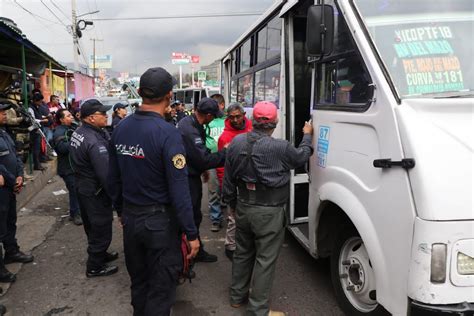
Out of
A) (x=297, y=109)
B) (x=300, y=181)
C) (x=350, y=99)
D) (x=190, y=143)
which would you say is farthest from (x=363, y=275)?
(x=297, y=109)

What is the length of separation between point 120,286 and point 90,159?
4.46 feet

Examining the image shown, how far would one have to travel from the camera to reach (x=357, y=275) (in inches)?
119

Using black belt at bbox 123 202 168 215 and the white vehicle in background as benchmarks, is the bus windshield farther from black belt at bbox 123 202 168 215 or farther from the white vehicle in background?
the white vehicle in background

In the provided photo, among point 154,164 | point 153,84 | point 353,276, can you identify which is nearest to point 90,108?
point 153,84

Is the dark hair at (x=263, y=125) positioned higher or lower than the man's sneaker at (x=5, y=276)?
higher

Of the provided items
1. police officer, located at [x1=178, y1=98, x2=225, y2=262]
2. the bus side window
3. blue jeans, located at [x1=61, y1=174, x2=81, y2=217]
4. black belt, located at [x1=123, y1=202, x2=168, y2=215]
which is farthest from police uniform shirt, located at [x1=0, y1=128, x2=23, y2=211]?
the bus side window

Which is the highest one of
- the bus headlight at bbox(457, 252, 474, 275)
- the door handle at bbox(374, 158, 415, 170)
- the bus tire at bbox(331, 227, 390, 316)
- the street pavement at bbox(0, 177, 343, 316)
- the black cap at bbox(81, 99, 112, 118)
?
the black cap at bbox(81, 99, 112, 118)

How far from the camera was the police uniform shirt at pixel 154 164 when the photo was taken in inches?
97.7

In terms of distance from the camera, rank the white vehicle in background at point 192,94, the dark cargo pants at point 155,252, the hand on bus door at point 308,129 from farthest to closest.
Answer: the white vehicle in background at point 192,94 < the hand on bus door at point 308,129 < the dark cargo pants at point 155,252

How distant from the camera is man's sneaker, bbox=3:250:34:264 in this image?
4520 millimetres

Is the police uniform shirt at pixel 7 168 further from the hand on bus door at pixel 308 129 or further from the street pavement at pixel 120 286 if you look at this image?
the hand on bus door at pixel 308 129

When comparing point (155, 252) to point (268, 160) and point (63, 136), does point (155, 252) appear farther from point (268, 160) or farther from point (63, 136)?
point (63, 136)

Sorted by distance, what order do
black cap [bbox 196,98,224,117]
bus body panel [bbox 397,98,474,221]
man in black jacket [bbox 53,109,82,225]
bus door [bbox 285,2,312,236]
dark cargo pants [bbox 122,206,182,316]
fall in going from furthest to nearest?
man in black jacket [bbox 53,109,82,225] → bus door [bbox 285,2,312,236] → black cap [bbox 196,98,224,117] → dark cargo pants [bbox 122,206,182,316] → bus body panel [bbox 397,98,474,221]

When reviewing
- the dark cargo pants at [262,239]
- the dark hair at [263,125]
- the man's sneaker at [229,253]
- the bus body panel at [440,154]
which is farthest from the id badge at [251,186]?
the man's sneaker at [229,253]
